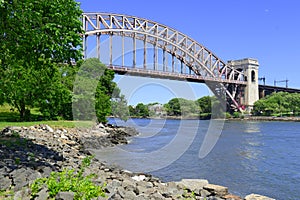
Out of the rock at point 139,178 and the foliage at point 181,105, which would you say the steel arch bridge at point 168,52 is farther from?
the rock at point 139,178

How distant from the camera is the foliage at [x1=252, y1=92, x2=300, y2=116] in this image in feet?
278

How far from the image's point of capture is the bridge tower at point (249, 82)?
8867cm

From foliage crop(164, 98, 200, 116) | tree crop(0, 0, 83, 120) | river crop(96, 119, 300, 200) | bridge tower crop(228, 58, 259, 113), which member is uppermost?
bridge tower crop(228, 58, 259, 113)

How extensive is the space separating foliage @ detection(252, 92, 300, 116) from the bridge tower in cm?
235

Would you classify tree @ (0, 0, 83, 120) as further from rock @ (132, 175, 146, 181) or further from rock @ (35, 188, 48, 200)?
rock @ (132, 175, 146, 181)

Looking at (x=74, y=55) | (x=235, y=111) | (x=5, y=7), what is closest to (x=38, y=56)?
(x=74, y=55)

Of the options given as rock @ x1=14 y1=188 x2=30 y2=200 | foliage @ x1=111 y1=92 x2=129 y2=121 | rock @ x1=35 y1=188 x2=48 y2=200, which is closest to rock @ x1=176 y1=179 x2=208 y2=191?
rock @ x1=35 y1=188 x2=48 y2=200

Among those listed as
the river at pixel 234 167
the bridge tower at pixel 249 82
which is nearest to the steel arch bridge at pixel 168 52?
the bridge tower at pixel 249 82

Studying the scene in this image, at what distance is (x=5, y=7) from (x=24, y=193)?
488 cm

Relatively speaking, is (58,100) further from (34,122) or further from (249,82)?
(249,82)

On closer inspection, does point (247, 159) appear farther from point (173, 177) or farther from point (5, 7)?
point (5, 7)

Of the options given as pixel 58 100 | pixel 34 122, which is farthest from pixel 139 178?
pixel 58 100

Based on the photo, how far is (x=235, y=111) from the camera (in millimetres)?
85625

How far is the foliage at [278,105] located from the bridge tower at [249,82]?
2.35 m
